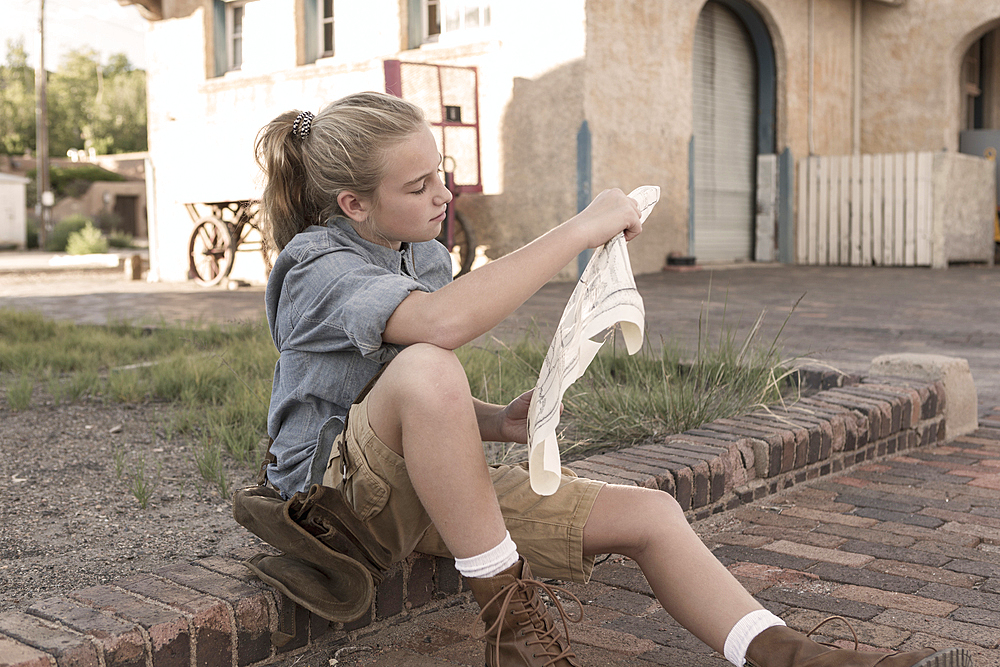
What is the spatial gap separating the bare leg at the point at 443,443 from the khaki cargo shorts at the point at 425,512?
2.8 inches

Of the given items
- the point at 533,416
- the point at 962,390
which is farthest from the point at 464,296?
the point at 962,390

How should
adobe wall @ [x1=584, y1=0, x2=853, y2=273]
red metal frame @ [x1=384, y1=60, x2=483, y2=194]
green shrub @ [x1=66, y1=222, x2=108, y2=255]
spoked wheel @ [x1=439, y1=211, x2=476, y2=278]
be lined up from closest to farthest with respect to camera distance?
red metal frame @ [x1=384, y1=60, x2=483, y2=194] < adobe wall @ [x1=584, y1=0, x2=853, y2=273] < spoked wheel @ [x1=439, y1=211, x2=476, y2=278] < green shrub @ [x1=66, y1=222, x2=108, y2=255]

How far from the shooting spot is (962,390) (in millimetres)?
3455

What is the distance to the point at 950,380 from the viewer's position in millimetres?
3395

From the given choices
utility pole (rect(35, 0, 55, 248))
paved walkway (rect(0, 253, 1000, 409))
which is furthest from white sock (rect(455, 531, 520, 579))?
utility pole (rect(35, 0, 55, 248))

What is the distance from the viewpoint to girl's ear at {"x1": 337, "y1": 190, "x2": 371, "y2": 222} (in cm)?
182

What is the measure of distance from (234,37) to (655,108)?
523 centimetres

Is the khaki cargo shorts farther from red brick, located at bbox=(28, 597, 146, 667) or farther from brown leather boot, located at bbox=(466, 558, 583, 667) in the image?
red brick, located at bbox=(28, 597, 146, 667)

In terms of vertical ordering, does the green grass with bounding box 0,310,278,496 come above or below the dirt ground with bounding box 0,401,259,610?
above

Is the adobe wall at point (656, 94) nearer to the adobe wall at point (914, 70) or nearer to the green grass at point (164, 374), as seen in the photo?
the adobe wall at point (914, 70)

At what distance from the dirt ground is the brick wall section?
0.39 m

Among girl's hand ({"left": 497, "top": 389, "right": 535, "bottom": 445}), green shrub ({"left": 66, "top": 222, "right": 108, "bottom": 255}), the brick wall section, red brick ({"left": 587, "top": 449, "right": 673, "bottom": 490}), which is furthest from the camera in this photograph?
green shrub ({"left": 66, "top": 222, "right": 108, "bottom": 255})

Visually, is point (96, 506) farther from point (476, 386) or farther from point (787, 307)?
point (787, 307)

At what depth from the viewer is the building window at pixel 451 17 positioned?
33.6 ft
